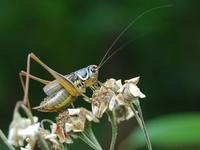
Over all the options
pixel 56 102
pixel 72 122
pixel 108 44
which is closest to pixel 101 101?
pixel 72 122

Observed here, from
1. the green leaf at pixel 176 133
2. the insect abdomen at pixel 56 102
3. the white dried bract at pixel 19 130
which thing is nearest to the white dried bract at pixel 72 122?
the insect abdomen at pixel 56 102

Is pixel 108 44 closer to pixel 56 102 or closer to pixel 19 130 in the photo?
pixel 56 102

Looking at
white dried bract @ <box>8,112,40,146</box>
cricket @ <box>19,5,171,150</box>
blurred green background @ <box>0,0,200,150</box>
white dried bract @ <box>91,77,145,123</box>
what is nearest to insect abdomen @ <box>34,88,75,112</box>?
cricket @ <box>19,5,171,150</box>

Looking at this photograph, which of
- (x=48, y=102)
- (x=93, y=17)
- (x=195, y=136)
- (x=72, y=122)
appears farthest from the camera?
(x=93, y=17)

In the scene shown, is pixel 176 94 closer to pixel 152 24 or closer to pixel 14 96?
pixel 152 24

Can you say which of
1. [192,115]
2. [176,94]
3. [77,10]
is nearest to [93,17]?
[77,10]
